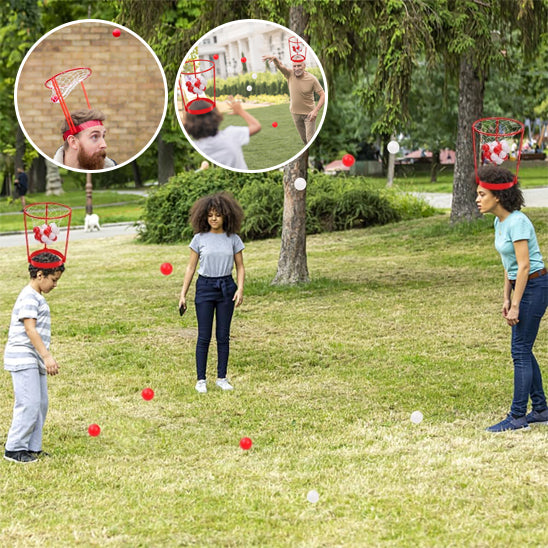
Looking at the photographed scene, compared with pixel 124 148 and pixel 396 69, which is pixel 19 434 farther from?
pixel 396 69

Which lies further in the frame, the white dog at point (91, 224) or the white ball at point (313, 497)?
the white dog at point (91, 224)

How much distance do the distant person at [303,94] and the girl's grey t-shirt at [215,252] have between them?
1.39 metres

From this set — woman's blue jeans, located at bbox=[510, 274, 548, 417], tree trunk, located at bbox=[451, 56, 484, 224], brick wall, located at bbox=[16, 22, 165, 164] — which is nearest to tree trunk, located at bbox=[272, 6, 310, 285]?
tree trunk, located at bbox=[451, 56, 484, 224]

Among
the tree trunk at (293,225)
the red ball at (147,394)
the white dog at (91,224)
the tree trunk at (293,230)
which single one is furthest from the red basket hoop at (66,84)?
the white dog at (91,224)

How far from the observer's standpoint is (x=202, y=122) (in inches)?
230

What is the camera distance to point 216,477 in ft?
17.8

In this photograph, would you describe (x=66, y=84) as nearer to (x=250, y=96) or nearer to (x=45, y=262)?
(x=45, y=262)

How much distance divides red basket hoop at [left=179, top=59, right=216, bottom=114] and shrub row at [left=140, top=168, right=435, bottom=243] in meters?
14.5

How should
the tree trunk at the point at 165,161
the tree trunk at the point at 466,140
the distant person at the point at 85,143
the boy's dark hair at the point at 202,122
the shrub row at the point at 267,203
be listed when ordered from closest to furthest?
the distant person at the point at 85,143
the boy's dark hair at the point at 202,122
the tree trunk at the point at 466,140
the shrub row at the point at 267,203
the tree trunk at the point at 165,161

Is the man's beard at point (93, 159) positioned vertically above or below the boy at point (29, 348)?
above

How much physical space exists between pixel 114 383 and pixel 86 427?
1380mm

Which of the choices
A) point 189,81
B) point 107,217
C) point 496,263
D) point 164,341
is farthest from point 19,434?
point 107,217

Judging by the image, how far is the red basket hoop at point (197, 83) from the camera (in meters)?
→ 5.82

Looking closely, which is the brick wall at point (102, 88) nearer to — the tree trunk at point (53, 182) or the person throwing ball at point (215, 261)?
the person throwing ball at point (215, 261)
